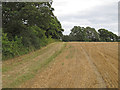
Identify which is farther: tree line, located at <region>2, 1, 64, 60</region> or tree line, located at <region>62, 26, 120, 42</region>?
tree line, located at <region>62, 26, 120, 42</region>

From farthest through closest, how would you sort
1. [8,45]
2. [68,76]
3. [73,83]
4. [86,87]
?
[8,45]
[68,76]
[73,83]
[86,87]

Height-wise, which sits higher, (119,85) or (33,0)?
(33,0)

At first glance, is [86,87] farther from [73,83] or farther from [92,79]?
[92,79]

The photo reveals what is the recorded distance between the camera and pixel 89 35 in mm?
79250

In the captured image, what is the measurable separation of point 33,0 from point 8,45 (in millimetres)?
6046

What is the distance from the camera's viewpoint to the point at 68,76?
Result: 613 centimetres

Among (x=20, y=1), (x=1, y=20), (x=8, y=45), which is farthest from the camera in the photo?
(x=20, y=1)

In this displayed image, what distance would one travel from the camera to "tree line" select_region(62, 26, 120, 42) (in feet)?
242

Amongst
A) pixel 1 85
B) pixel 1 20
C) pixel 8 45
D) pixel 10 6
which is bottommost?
pixel 1 85

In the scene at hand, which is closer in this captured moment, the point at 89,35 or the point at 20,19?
the point at 20,19

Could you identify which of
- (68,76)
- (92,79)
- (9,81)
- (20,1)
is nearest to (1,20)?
(20,1)

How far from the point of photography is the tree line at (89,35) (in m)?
73.9

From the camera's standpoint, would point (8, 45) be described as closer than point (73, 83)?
No

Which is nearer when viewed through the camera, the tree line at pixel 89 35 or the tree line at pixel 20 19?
the tree line at pixel 20 19
